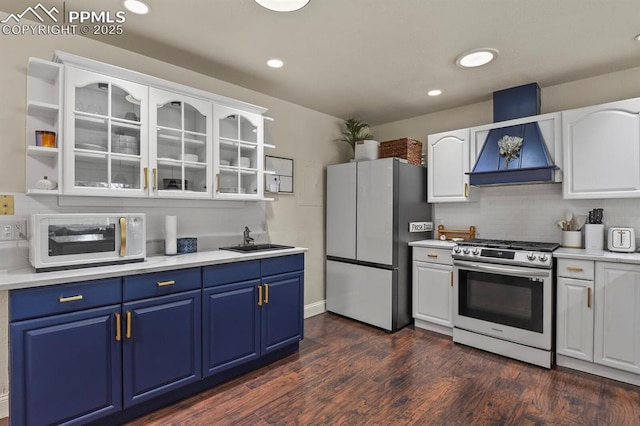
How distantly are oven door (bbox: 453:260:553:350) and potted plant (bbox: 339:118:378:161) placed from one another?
Result: 1.61 meters

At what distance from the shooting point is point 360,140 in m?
4.25

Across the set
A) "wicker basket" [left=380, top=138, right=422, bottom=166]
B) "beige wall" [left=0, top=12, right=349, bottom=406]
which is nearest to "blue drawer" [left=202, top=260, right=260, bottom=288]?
"beige wall" [left=0, top=12, right=349, bottom=406]

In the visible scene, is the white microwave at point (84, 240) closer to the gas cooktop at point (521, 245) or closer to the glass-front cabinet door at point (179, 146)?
the glass-front cabinet door at point (179, 146)

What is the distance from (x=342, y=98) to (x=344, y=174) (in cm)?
88

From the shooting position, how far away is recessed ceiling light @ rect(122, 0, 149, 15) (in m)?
2.02

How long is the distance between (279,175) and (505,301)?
260 centimetres

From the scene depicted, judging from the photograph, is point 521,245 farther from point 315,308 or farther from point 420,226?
point 315,308

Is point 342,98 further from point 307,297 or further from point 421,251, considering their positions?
point 307,297

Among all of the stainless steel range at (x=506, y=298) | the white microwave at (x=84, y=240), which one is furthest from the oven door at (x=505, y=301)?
the white microwave at (x=84, y=240)

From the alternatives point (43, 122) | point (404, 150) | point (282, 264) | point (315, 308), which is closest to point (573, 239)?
point (404, 150)

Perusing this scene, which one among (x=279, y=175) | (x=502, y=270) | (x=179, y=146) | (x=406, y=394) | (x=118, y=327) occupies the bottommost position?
(x=406, y=394)

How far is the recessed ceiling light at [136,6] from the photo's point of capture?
2.02 meters

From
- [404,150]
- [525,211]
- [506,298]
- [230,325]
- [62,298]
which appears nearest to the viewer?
[62,298]

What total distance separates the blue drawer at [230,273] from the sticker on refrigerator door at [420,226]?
1913 millimetres
